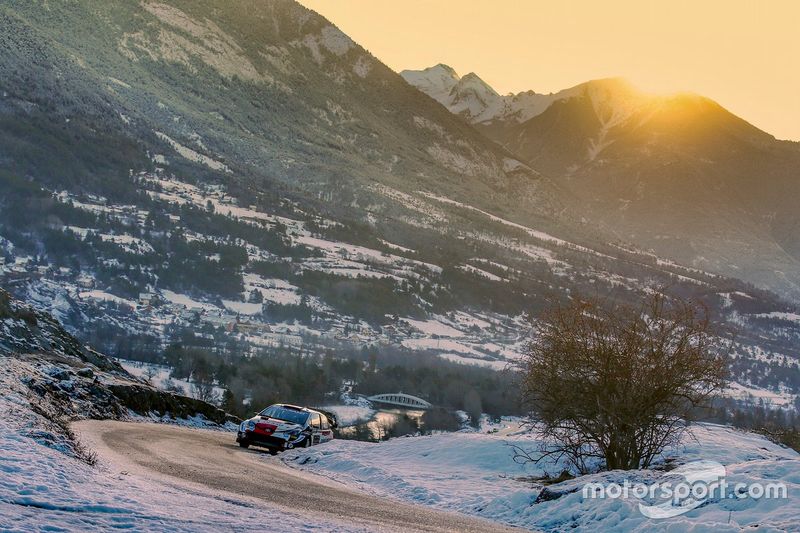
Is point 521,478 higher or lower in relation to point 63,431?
lower

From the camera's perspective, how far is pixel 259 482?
19.5 meters

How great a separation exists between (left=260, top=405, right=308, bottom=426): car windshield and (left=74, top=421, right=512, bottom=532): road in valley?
468 cm

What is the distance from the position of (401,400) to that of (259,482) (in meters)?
138

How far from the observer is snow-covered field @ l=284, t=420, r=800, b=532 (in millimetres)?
15562

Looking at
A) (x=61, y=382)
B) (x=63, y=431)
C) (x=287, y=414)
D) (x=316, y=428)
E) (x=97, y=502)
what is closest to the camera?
(x=97, y=502)

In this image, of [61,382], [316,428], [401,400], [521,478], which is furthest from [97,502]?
[401,400]

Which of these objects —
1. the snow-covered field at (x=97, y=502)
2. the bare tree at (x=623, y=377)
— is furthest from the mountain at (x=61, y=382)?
the bare tree at (x=623, y=377)

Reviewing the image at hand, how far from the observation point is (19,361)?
2922cm

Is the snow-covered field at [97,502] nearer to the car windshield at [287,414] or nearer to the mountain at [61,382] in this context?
the mountain at [61,382]

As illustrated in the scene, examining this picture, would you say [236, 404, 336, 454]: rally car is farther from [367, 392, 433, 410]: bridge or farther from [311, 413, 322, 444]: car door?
[367, 392, 433, 410]: bridge

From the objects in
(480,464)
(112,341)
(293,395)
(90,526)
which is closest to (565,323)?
(480,464)

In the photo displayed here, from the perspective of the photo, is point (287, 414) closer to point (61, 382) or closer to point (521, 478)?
point (61, 382)

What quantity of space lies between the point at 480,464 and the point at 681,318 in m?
7.78

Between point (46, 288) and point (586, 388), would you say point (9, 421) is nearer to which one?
point (586, 388)
